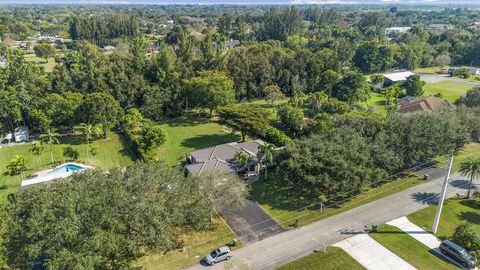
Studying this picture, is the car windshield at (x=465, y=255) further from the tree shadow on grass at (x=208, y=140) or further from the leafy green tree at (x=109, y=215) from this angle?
the tree shadow on grass at (x=208, y=140)

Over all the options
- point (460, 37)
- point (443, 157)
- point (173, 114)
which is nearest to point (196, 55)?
point (173, 114)

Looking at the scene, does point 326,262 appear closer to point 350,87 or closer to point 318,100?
point 318,100

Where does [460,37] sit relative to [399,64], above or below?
above

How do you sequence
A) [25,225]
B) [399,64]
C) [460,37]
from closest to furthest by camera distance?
[25,225], [399,64], [460,37]

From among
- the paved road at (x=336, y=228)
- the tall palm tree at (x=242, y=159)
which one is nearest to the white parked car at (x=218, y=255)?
the paved road at (x=336, y=228)

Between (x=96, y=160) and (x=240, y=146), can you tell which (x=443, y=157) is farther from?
(x=96, y=160)

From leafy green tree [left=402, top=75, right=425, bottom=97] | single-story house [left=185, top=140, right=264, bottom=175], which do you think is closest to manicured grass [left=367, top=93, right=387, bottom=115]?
leafy green tree [left=402, top=75, right=425, bottom=97]
